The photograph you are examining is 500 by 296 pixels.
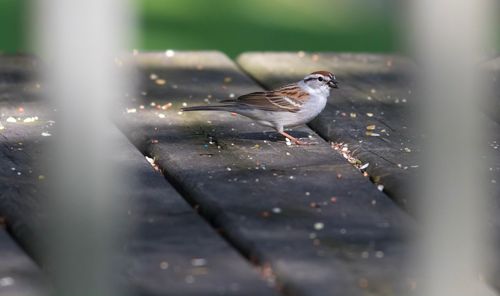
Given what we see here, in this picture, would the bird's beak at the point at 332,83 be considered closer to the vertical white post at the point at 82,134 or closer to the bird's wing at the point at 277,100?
the bird's wing at the point at 277,100

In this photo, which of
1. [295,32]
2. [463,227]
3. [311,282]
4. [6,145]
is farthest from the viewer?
[295,32]

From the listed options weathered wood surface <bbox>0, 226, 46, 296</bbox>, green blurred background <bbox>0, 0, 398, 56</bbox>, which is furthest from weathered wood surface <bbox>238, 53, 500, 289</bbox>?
green blurred background <bbox>0, 0, 398, 56</bbox>

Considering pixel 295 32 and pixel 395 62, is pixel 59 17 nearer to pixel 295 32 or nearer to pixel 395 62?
pixel 395 62

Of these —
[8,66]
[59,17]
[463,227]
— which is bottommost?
[8,66]

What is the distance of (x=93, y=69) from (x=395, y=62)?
4799mm

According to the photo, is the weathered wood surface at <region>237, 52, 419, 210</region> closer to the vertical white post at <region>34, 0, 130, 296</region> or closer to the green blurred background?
the green blurred background

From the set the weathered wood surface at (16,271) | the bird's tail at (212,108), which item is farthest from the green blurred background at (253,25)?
the weathered wood surface at (16,271)

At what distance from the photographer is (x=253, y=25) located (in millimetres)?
8195

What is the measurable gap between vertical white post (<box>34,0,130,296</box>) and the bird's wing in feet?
11.6

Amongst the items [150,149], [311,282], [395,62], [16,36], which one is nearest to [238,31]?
[16,36]

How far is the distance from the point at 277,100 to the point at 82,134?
3766 millimetres

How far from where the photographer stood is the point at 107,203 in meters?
1.04

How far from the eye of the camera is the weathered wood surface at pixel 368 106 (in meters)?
3.81

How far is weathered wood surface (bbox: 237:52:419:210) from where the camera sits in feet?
12.5
